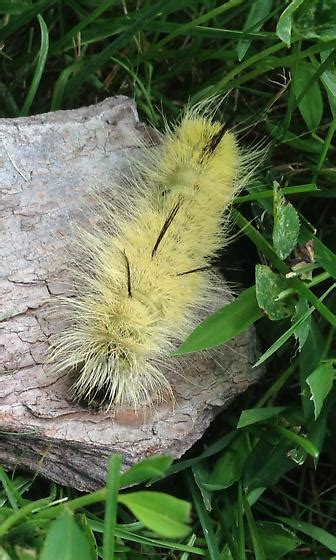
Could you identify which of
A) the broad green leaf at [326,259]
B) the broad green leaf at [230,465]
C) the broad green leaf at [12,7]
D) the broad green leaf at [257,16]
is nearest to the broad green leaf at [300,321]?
the broad green leaf at [326,259]

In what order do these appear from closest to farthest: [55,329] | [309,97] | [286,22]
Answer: [286,22]
[55,329]
[309,97]

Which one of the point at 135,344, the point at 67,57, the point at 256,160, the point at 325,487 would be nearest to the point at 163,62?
the point at 67,57

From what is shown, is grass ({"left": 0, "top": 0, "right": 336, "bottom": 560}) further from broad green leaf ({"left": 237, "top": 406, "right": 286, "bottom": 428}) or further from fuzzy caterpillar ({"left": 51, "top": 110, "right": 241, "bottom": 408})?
fuzzy caterpillar ({"left": 51, "top": 110, "right": 241, "bottom": 408})

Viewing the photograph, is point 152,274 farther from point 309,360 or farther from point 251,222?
point 309,360

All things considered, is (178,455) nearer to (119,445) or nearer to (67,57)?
(119,445)

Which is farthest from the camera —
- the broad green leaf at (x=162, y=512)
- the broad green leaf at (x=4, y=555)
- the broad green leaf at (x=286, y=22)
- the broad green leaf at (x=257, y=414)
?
the broad green leaf at (x=257, y=414)

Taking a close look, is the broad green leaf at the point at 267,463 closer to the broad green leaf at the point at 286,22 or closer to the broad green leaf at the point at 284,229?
the broad green leaf at the point at 284,229

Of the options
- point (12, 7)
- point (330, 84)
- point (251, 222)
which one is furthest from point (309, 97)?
point (12, 7)
